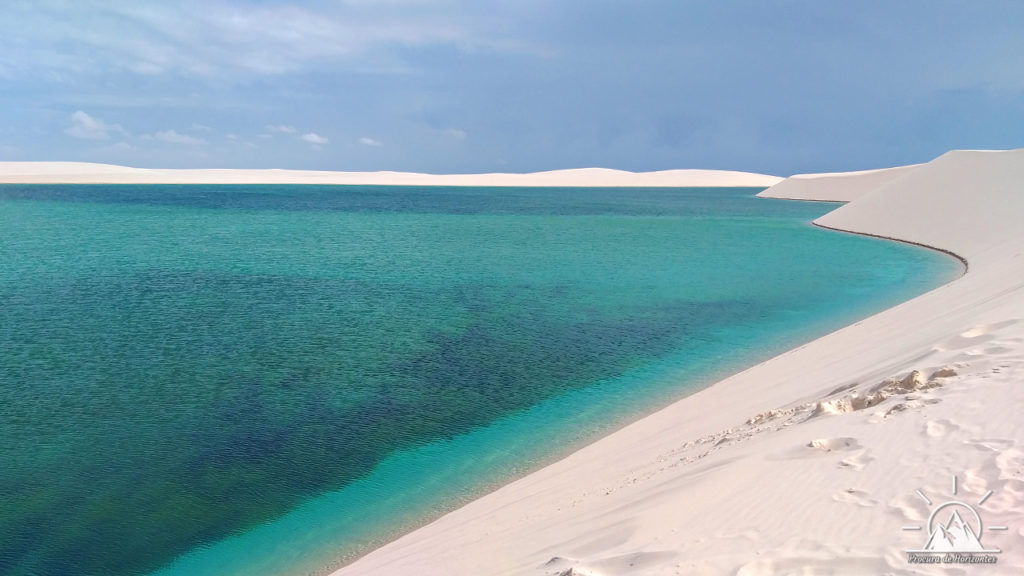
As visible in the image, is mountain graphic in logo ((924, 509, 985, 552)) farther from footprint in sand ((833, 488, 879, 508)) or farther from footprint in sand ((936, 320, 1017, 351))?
footprint in sand ((936, 320, 1017, 351))

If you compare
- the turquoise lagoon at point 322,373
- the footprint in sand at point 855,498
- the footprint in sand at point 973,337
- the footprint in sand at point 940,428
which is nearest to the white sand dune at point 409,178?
the turquoise lagoon at point 322,373

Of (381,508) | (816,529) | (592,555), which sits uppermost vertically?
(816,529)

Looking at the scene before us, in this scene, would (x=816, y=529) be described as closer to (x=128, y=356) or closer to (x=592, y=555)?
(x=592, y=555)

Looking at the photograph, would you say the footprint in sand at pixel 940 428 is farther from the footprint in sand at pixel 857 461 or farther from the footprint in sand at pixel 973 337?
the footprint in sand at pixel 973 337

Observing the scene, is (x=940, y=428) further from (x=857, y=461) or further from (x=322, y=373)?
(x=322, y=373)

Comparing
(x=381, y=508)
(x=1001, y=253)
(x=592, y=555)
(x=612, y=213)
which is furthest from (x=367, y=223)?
(x=592, y=555)

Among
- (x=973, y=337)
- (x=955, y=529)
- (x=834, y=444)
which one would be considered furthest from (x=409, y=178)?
(x=955, y=529)

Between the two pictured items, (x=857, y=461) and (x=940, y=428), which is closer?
(x=857, y=461)
